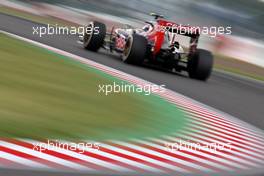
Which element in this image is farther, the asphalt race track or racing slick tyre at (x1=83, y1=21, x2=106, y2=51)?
racing slick tyre at (x1=83, y1=21, x2=106, y2=51)

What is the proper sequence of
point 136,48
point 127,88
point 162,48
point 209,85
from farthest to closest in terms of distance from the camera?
point 162,48, point 209,85, point 136,48, point 127,88

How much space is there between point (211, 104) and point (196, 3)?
14342mm

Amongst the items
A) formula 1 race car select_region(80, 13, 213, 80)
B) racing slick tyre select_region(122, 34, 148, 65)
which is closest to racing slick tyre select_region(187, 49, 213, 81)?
formula 1 race car select_region(80, 13, 213, 80)

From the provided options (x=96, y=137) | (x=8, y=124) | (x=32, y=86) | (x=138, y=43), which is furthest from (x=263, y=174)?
(x=138, y=43)

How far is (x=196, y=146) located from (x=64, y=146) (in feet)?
6.84

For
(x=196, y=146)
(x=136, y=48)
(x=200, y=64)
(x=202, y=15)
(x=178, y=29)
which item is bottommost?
(x=196, y=146)

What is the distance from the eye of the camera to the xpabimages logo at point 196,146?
7.52 m

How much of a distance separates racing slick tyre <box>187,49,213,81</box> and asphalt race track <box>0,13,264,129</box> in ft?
0.78

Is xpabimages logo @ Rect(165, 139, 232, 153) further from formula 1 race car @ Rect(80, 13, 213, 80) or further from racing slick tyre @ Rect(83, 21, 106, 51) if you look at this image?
racing slick tyre @ Rect(83, 21, 106, 51)

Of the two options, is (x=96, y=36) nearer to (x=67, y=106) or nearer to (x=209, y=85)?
(x=209, y=85)

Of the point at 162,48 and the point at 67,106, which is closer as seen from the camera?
the point at 67,106

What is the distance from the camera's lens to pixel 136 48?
48.8 ft

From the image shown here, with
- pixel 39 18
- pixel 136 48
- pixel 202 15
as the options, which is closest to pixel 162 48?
pixel 136 48

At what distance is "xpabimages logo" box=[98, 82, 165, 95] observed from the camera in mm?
10820
